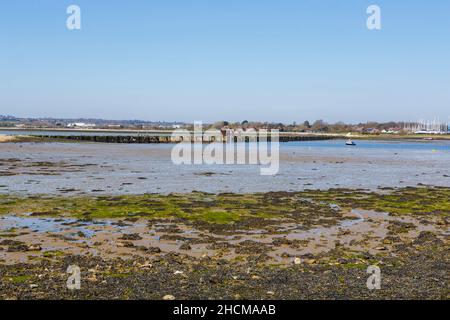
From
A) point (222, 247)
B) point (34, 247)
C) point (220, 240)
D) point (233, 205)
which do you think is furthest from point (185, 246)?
point (233, 205)

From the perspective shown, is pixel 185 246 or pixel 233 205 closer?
pixel 185 246

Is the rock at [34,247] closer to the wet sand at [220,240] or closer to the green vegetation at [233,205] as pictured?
the wet sand at [220,240]

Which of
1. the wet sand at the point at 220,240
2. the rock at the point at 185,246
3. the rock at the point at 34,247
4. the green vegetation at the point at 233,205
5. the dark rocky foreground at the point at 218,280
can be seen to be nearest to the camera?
the dark rocky foreground at the point at 218,280

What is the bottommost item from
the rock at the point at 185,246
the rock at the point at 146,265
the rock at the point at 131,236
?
the rock at the point at 185,246

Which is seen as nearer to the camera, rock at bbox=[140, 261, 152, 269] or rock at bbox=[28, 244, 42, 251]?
rock at bbox=[140, 261, 152, 269]

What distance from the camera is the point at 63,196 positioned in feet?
83.0

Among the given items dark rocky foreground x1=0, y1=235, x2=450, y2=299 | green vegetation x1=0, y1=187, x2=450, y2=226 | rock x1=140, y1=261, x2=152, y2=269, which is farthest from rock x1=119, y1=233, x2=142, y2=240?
rock x1=140, y1=261, x2=152, y2=269

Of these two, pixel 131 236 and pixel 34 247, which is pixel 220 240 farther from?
pixel 34 247

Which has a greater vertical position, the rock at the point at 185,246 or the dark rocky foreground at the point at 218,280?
the dark rocky foreground at the point at 218,280

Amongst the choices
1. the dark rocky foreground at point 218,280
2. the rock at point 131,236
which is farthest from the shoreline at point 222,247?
the rock at point 131,236

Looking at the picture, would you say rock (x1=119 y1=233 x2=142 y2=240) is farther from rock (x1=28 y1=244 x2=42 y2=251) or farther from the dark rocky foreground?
the dark rocky foreground
